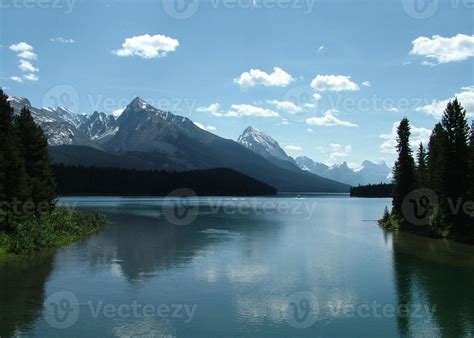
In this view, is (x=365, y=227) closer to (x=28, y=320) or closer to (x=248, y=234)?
(x=248, y=234)

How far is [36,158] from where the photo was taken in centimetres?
7438

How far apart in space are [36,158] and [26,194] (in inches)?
563

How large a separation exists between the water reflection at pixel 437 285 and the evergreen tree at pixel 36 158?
52824mm

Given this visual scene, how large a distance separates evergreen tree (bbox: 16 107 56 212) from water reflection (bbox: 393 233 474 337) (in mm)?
52824

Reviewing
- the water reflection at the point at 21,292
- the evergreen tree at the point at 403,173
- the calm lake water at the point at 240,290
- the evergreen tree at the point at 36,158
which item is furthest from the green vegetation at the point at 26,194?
the evergreen tree at the point at 403,173

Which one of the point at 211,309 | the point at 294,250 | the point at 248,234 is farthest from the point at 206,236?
the point at 211,309

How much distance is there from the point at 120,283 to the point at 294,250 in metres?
30.6

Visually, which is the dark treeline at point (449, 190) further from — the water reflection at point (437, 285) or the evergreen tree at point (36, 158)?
the evergreen tree at point (36, 158)

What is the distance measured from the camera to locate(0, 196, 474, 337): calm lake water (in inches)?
1199

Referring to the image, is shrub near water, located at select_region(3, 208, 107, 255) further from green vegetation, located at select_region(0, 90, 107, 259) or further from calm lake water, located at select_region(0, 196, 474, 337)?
calm lake water, located at select_region(0, 196, 474, 337)

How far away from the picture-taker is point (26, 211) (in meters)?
63.9

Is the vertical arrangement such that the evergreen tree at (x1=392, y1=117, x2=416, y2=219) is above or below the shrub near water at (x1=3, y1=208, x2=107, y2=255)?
above

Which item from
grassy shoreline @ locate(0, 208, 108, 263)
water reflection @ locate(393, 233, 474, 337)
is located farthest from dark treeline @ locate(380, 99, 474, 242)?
grassy shoreline @ locate(0, 208, 108, 263)

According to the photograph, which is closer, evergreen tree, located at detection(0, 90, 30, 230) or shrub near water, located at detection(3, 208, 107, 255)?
shrub near water, located at detection(3, 208, 107, 255)
